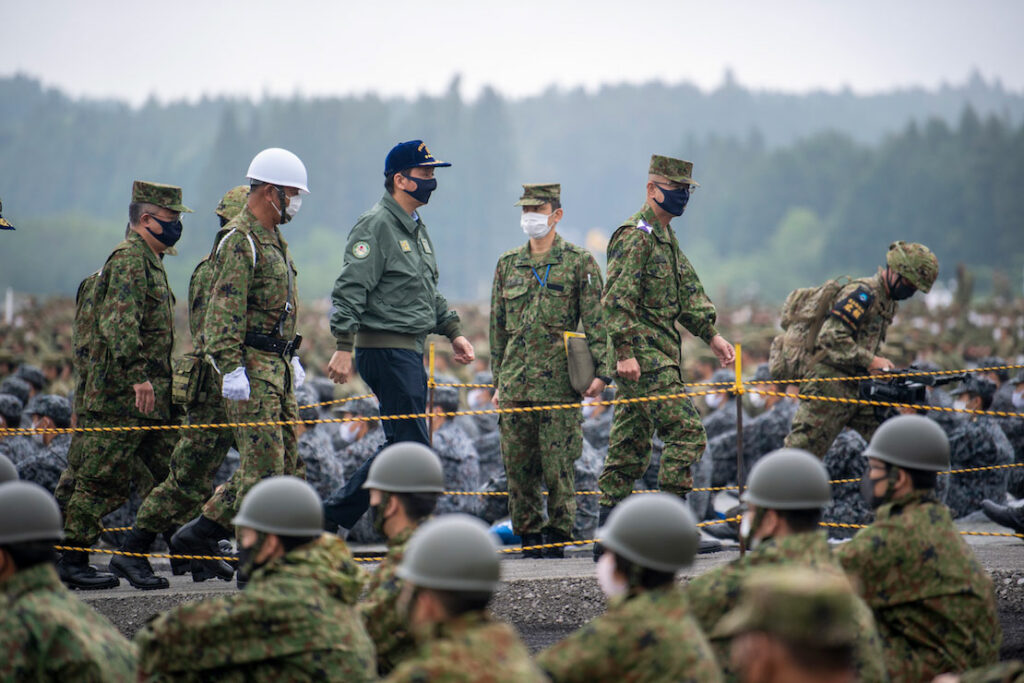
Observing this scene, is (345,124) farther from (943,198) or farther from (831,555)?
(831,555)

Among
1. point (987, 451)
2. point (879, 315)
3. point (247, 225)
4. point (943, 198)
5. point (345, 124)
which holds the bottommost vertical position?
point (987, 451)

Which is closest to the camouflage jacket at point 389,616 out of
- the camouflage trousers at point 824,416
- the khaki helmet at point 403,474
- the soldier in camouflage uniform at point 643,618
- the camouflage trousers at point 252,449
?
the khaki helmet at point 403,474

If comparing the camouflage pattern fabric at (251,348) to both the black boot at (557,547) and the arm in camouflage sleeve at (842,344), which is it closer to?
the black boot at (557,547)

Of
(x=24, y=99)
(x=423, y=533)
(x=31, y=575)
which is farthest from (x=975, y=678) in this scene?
(x=24, y=99)

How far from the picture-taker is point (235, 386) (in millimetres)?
6898

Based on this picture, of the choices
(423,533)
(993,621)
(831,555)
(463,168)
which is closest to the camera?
(423,533)

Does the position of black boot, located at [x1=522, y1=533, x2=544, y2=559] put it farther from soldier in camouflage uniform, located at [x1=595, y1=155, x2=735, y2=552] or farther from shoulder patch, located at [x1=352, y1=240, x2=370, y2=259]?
shoulder patch, located at [x1=352, y1=240, x2=370, y2=259]

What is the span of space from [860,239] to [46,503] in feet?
336

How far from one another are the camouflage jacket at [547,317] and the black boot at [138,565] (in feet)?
8.32

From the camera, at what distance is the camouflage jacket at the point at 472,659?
3400mm

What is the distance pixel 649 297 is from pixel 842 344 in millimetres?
1570

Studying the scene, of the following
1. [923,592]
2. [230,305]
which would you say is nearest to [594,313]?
[230,305]

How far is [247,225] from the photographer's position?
7.26 meters

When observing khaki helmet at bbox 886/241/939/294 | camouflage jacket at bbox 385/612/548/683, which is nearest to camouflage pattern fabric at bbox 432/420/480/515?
khaki helmet at bbox 886/241/939/294
